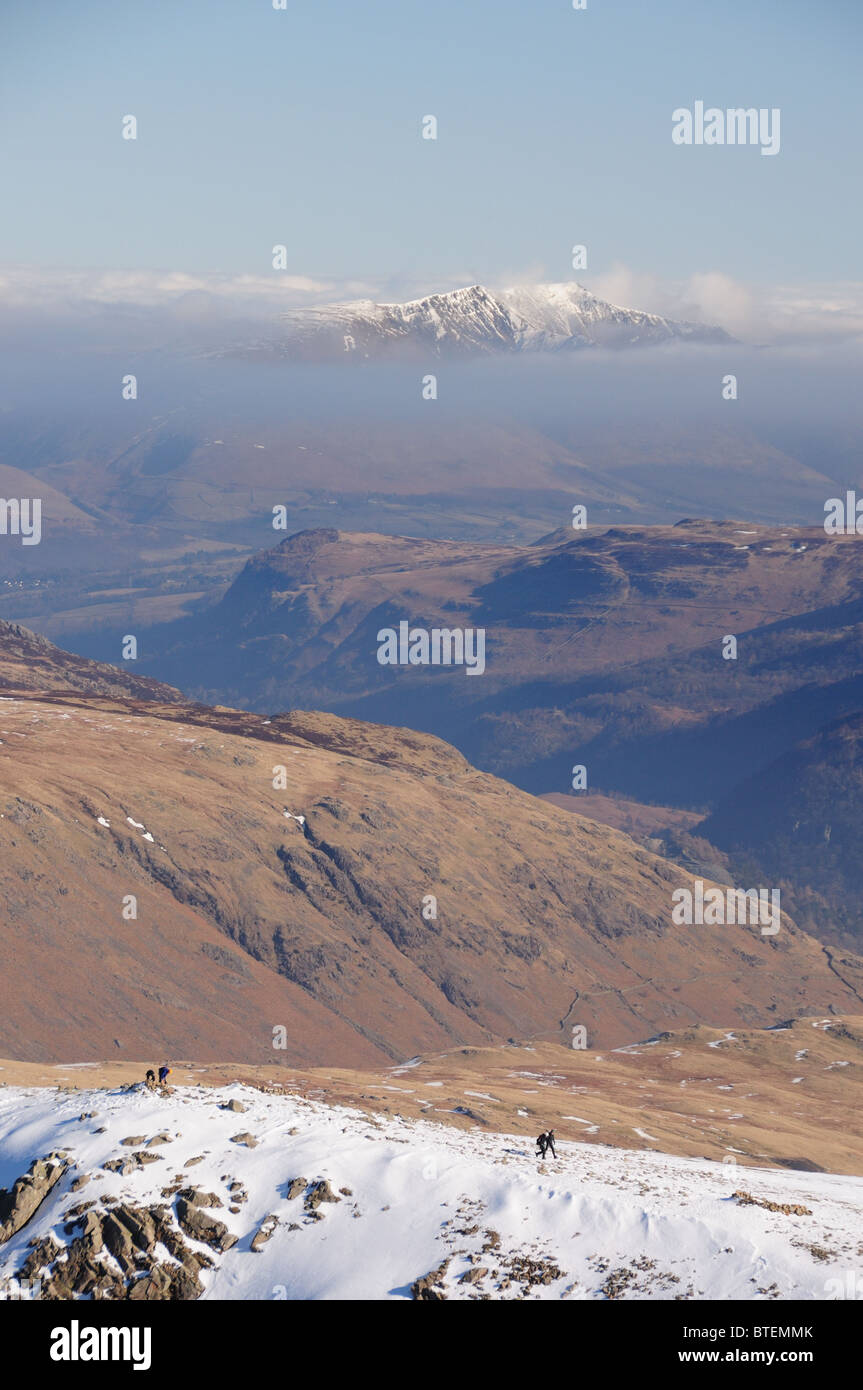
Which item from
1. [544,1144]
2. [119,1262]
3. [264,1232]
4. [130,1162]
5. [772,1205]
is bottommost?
[772,1205]

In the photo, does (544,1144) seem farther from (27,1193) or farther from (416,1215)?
(27,1193)

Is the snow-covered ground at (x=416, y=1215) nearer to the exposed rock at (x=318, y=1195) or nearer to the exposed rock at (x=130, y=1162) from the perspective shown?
the exposed rock at (x=318, y=1195)

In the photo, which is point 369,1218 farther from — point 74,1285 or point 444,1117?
point 444,1117

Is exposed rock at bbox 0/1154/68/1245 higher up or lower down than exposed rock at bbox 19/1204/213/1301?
higher up

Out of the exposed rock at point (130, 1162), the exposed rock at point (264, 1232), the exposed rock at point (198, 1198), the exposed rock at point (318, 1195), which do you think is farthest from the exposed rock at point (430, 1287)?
the exposed rock at point (130, 1162)

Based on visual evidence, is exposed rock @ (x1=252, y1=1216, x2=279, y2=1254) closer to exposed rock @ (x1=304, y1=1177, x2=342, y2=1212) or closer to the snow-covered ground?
the snow-covered ground

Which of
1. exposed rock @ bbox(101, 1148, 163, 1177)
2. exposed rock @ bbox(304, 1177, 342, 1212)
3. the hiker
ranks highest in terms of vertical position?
exposed rock @ bbox(101, 1148, 163, 1177)

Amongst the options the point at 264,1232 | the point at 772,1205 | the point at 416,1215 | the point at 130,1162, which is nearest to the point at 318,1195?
the point at 264,1232

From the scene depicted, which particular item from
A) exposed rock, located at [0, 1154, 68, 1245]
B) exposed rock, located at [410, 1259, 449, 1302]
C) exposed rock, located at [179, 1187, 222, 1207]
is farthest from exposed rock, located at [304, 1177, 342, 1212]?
exposed rock, located at [0, 1154, 68, 1245]
